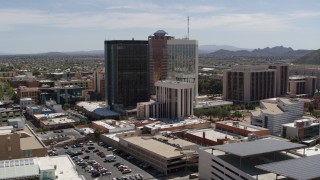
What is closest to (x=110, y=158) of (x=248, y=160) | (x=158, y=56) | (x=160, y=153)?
(x=160, y=153)

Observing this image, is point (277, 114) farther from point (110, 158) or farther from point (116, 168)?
point (116, 168)

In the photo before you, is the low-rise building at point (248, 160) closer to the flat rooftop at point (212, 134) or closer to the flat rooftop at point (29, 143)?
the flat rooftop at point (212, 134)

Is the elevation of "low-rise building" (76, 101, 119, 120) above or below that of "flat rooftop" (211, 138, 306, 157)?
below

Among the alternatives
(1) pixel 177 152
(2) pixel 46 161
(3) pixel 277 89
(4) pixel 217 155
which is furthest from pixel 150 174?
(3) pixel 277 89

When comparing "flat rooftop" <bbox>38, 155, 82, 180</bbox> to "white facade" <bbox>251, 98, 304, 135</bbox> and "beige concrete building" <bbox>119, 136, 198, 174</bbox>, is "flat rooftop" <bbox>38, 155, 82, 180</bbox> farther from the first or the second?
"white facade" <bbox>251, 98, 304, 135</bbox>

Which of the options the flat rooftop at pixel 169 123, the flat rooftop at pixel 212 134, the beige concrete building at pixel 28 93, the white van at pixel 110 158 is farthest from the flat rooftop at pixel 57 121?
the beige concrete building at pixel 28 93

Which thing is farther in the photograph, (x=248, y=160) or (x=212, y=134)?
(x=212, y=134)

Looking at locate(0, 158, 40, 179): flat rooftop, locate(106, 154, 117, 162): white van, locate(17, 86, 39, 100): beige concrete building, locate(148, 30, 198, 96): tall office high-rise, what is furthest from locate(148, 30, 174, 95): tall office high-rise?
locate(0, 158, 40, 179): flat rooftop
